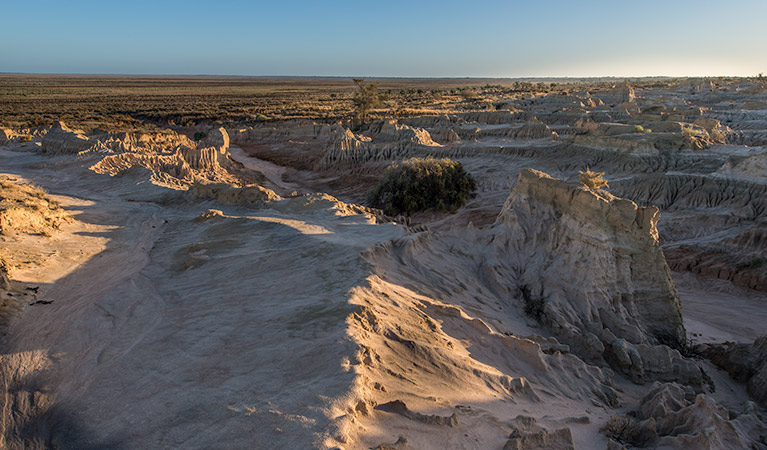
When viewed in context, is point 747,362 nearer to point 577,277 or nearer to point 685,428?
point 577,277

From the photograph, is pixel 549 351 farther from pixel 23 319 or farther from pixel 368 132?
pixel 368 132

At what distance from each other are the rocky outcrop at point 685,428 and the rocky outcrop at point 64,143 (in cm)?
2637

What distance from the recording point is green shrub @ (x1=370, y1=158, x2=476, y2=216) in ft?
74.6

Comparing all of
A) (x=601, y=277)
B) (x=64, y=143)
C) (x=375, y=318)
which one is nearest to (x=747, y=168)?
(x=601, y=277)

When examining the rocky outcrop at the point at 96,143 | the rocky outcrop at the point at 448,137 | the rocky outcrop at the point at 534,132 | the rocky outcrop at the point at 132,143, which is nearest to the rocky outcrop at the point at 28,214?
the rocky outcrop at the point at 96,143

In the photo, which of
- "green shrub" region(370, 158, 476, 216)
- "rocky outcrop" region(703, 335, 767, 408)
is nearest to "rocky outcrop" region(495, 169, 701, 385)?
"rocky outcrop" region(703, 335, 767, 408)

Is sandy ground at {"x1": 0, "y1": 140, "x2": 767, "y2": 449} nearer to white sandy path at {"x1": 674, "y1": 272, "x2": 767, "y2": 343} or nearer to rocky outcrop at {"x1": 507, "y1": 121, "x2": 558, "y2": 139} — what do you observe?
white sandy path at {"x1": 674, "y1": 272, "x2": 767, "y2": 343}

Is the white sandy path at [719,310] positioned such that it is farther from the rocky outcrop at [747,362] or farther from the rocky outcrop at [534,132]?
the rocky outcrop at [534,132]

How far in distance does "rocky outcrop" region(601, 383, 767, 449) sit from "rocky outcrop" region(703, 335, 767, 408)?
264 cm

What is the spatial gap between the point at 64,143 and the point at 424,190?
766 inches

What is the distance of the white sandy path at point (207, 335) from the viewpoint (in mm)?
4562

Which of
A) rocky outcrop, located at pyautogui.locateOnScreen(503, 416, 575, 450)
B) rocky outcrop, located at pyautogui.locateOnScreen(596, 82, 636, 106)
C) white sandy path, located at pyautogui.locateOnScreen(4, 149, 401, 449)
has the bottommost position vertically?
rocky outcrop, located at pyautogui.locateOnScreen(503, 416, 575, 450)

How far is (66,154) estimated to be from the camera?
77.9 ft

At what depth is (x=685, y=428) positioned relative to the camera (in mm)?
5688
